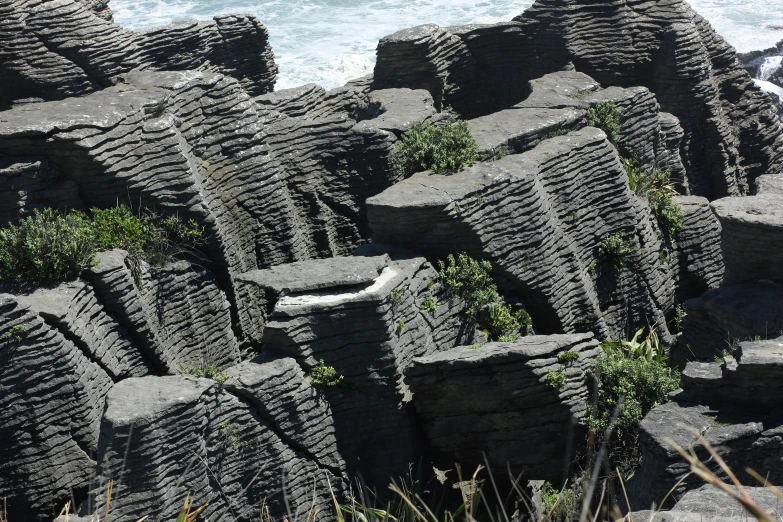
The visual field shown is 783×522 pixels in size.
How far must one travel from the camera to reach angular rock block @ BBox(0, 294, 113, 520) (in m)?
11.6

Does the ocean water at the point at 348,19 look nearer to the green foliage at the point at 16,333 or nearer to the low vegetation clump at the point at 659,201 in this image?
the low vegetation clump at the point at 659,201

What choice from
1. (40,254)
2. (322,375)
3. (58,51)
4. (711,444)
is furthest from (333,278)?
(58,51)

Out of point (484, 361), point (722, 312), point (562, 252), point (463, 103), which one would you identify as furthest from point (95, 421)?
point (463, 103)

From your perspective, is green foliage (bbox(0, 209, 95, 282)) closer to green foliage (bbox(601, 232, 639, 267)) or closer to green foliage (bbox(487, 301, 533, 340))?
green foliage (bbox(487, 301, 533, 340))

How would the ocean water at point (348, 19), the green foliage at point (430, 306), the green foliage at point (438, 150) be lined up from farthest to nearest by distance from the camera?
the ocean water at point (348, 19) → the green foliage at point (438, 150) → the green foliage at point (430, 306)

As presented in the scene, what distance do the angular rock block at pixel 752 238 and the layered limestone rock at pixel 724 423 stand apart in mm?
2159

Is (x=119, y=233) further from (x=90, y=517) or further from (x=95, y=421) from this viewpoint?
(x=90, y=517)

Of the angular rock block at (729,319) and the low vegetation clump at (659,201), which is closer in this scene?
the angular rock block at (729,319)

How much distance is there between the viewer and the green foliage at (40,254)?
40.9 ft

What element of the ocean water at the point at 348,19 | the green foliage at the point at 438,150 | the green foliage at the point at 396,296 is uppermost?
the green foliage at the point at 438,150

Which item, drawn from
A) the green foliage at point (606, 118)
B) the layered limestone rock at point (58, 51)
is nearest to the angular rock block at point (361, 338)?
the layered limestone rock at point (58, 51)

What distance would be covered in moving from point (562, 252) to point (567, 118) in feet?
7.60

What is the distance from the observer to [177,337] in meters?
14.1

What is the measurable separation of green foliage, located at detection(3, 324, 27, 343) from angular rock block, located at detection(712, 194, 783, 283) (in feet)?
28.3
